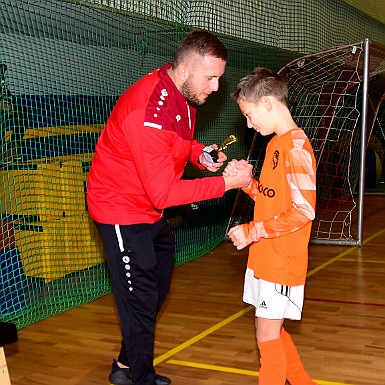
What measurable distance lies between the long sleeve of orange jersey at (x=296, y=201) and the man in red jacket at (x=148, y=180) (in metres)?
0.28

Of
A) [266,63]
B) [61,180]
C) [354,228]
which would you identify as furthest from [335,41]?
[61,180]

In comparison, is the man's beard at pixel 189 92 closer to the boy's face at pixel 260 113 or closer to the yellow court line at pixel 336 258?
the boy's face at pixel 260 113

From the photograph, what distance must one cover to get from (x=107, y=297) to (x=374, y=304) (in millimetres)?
1952

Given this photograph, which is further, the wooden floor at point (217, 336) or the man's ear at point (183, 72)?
the wooden floor at point (217, 336)

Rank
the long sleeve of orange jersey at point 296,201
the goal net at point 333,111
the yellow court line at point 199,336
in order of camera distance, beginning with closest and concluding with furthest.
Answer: the long sleeve of orange jersey at point 296,201
the yellow court line at point 199,336
the goal net at point 333,111

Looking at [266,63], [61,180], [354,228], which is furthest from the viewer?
[266,63]

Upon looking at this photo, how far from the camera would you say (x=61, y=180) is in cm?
538

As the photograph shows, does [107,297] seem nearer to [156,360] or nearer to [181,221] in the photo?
[156,360]

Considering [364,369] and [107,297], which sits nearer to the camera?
[364,369]

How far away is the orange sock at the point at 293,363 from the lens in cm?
267

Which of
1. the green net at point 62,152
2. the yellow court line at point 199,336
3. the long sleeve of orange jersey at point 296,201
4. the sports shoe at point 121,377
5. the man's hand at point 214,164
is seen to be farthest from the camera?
the green net at point 62,152

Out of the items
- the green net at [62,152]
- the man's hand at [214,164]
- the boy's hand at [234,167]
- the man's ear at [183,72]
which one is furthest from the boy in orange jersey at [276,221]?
the green net at [62,152]

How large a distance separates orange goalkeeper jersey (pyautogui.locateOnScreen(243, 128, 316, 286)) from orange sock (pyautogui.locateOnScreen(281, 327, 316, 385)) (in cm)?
27

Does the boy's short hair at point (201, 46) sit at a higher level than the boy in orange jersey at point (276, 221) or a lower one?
higher
